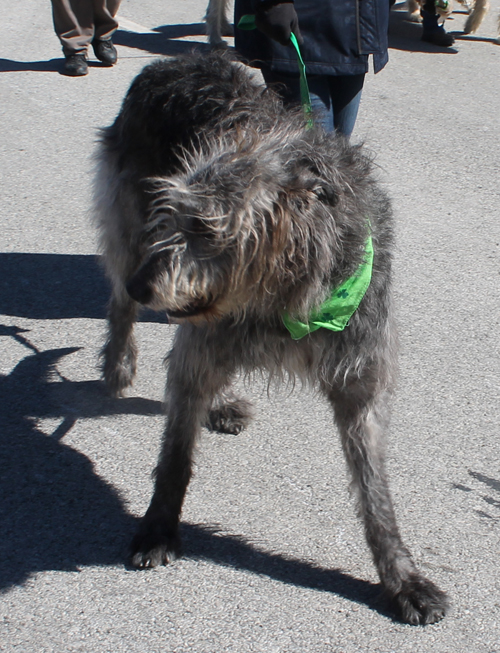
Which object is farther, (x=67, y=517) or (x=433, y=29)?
(x=433, y=29)

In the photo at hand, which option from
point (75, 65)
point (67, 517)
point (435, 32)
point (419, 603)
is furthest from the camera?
point (435, 32)

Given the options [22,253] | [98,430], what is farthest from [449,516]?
[22,253]

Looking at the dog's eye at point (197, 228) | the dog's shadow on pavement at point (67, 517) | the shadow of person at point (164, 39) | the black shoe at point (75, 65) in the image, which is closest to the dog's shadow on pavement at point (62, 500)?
the dog's shadow on pavement at point (67, 517)

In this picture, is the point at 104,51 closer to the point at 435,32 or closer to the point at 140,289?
the point at 435,32

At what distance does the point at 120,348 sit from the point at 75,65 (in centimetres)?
526

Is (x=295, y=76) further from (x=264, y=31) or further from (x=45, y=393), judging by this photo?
(x=45, y=393)

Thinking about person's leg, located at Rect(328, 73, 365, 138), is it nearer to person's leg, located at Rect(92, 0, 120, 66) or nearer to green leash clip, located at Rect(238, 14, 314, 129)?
green leash clip, located at Rect(238, 14, 314, 129)

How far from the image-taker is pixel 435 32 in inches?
388

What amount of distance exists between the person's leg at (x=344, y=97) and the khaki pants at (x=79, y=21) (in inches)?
193

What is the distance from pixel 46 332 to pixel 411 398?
1925 mm

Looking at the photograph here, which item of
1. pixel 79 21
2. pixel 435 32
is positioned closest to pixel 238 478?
pixel 79 21

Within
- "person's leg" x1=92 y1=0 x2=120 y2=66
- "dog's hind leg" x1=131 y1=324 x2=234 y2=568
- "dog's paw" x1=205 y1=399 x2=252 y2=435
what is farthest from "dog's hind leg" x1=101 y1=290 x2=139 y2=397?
"person's leg" x1=92 y1=0 x2=120 y2=66

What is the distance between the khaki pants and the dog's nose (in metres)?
6.50

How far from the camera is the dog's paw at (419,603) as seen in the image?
8.23 feet
